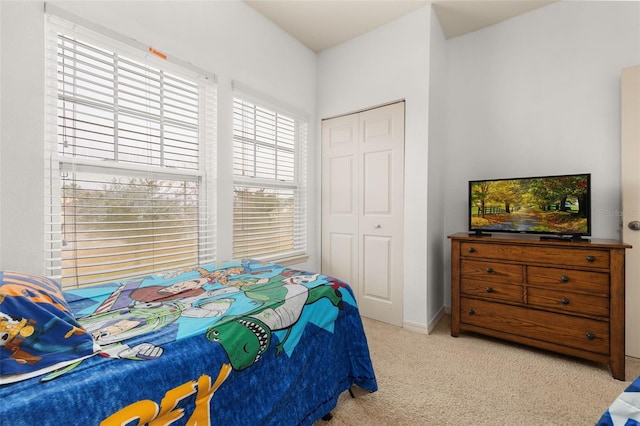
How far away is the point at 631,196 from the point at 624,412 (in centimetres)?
230

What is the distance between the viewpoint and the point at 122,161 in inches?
73.9

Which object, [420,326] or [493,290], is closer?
[493,290]

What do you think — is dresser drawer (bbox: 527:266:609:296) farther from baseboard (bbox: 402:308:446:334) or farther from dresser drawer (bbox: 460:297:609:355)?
baseboard (bbox: 402:308:446:334)

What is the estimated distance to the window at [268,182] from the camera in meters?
2.61

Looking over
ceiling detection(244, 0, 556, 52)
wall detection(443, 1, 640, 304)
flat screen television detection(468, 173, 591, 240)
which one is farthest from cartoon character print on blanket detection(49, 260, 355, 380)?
ceiling detection(244, 0, 556, 52)

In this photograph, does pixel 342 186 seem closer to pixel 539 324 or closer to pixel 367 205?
pixel 367 205

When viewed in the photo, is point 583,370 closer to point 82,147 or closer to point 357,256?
point 357,256

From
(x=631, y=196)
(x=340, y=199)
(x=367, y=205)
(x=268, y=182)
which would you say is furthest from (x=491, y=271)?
(x=268, y=182)

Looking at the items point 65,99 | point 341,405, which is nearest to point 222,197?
point 65,99

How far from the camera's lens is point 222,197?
2408mm

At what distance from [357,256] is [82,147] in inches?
94.9

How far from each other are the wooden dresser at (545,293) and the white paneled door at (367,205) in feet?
1.97

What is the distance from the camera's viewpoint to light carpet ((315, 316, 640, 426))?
1574mm

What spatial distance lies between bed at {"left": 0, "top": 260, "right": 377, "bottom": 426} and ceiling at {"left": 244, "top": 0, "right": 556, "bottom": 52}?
2.38 metres
